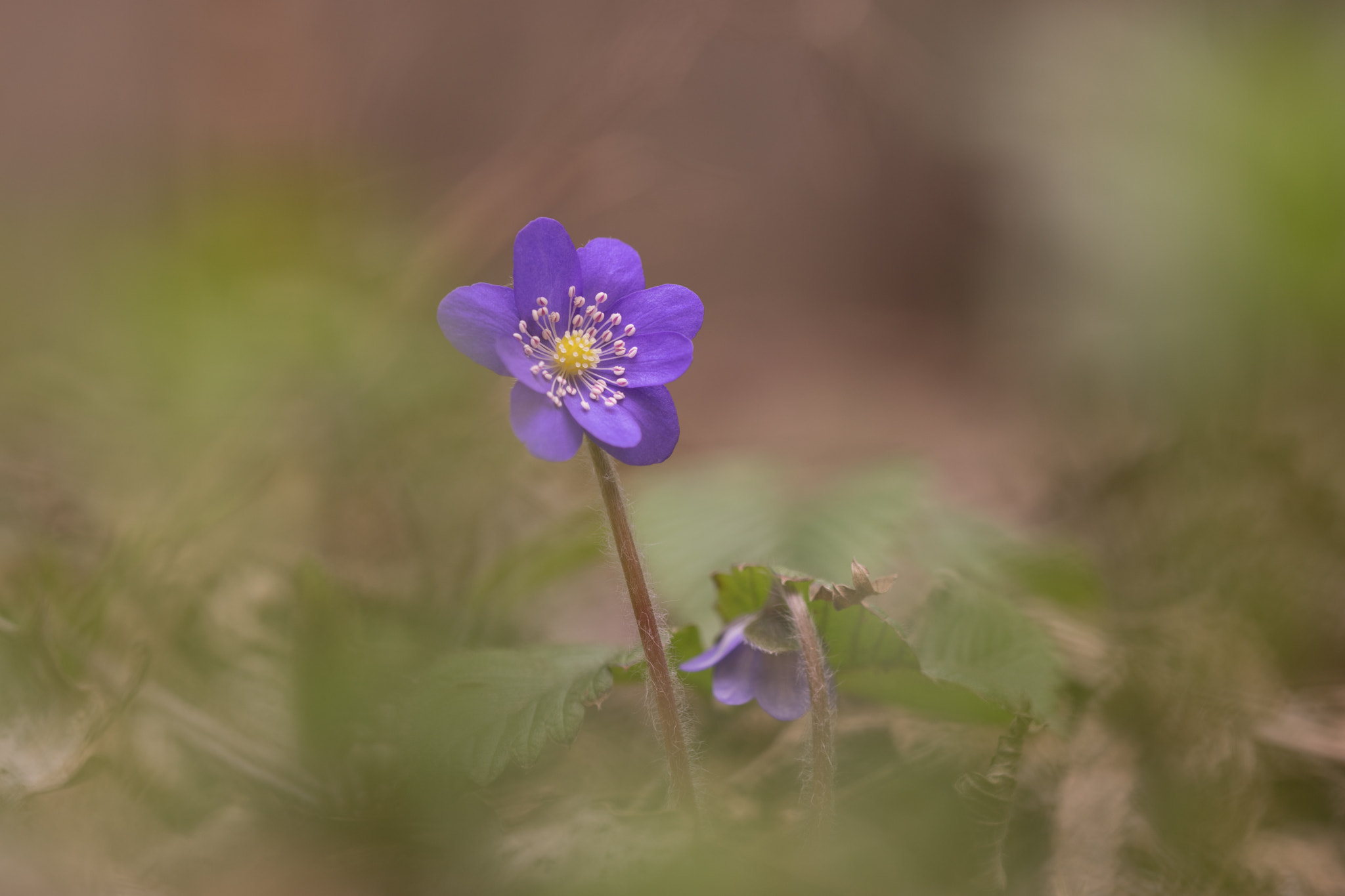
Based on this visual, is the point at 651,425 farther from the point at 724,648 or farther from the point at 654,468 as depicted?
the point at 654,468

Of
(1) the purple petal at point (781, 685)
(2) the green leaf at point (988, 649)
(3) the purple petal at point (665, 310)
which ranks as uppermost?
(3) the purple petal at point (665, 310)

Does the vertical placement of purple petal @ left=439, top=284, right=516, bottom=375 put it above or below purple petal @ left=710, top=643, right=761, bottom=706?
above

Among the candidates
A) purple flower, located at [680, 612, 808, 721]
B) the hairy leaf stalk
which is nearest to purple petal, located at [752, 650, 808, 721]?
purple flower, located at [680, 612, 808, 721]

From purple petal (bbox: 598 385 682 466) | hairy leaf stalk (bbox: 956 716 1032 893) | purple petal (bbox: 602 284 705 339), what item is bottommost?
hairy leaf stalk (bbox: 956 716 1032 893)

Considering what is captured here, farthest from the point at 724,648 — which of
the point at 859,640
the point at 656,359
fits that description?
the point at 656,359

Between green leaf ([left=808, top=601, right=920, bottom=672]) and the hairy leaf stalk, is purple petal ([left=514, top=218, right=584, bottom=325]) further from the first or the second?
the hairy leaf stalk

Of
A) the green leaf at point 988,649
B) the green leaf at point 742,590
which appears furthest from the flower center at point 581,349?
the green leaf at point 988,649

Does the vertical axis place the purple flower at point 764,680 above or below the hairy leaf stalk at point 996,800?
above

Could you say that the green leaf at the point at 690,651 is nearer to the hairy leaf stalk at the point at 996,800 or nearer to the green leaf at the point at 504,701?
the green leaf at the point at 504,701
